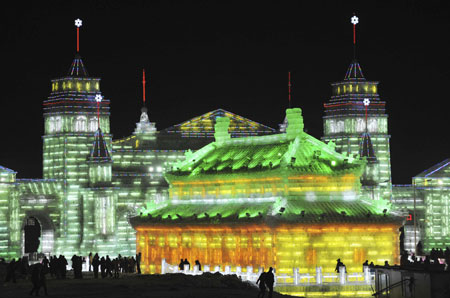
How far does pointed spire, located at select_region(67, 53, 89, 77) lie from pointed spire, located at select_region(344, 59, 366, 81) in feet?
85.1

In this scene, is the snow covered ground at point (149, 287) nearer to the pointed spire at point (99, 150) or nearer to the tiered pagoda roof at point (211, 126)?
the pointed spire at point (99, 150)

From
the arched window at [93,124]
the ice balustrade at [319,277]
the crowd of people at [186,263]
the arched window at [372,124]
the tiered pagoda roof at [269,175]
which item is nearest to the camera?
the ice balustrade at [319,277]

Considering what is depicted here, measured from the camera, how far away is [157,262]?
4114 inches

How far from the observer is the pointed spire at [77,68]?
141 m

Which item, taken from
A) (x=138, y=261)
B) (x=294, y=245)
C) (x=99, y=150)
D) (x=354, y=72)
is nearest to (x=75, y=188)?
(x=99, y=150)

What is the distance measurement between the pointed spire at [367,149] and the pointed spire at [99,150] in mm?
24184

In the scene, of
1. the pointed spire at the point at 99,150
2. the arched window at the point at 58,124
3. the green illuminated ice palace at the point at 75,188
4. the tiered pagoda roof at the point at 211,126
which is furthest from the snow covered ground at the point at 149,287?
the tiered pagoda roof at the point at 211,126

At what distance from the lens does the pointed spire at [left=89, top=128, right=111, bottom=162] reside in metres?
138

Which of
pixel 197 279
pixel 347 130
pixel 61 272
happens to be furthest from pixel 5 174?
pixel 197 279

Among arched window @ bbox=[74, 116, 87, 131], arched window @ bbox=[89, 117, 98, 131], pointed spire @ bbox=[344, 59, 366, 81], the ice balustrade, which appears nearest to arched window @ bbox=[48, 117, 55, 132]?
arched window @ bbox=[74, 116, 87, 131]

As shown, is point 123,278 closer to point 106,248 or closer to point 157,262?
point 157,262

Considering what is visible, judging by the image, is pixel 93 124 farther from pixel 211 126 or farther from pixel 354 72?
pixel 354 72

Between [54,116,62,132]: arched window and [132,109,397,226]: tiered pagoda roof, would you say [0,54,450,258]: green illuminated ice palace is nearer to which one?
[54,116,62,132]: arched window

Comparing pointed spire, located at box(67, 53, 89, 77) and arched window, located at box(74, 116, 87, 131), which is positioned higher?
pointed spire, located at box(67, 53, 89, 77)
